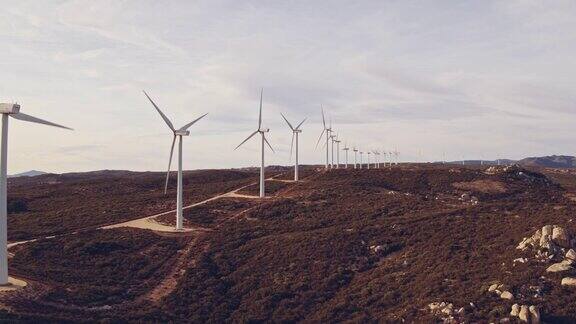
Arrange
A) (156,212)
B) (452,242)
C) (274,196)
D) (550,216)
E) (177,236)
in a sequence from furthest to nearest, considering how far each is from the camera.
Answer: (274,196) < (156,212) < (177,236) < (550,216) < (452,242)

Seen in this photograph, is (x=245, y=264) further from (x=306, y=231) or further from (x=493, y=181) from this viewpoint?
(x=493, y=181)

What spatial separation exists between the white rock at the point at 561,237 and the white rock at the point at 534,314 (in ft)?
49.9

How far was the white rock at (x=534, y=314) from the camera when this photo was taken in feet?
128

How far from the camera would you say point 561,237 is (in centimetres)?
5262

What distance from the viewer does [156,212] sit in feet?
318

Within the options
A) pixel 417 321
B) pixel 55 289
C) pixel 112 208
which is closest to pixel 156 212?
pixel 112 208

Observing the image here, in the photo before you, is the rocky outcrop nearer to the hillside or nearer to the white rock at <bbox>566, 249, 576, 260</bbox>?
the hillside

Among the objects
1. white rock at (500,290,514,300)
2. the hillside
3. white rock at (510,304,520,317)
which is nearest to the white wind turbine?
the hillside

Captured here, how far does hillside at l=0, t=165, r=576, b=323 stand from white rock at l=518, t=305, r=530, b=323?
48.9 inches

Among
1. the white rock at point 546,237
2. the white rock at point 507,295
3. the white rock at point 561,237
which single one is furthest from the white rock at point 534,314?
the white rock at point 561,237

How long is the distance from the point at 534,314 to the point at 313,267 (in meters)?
26.5

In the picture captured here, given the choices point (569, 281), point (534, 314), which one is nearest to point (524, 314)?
point (534, 314)

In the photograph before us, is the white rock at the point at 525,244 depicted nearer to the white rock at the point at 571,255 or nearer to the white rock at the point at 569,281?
the white rock at the point at 571,255

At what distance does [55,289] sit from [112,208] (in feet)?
173
